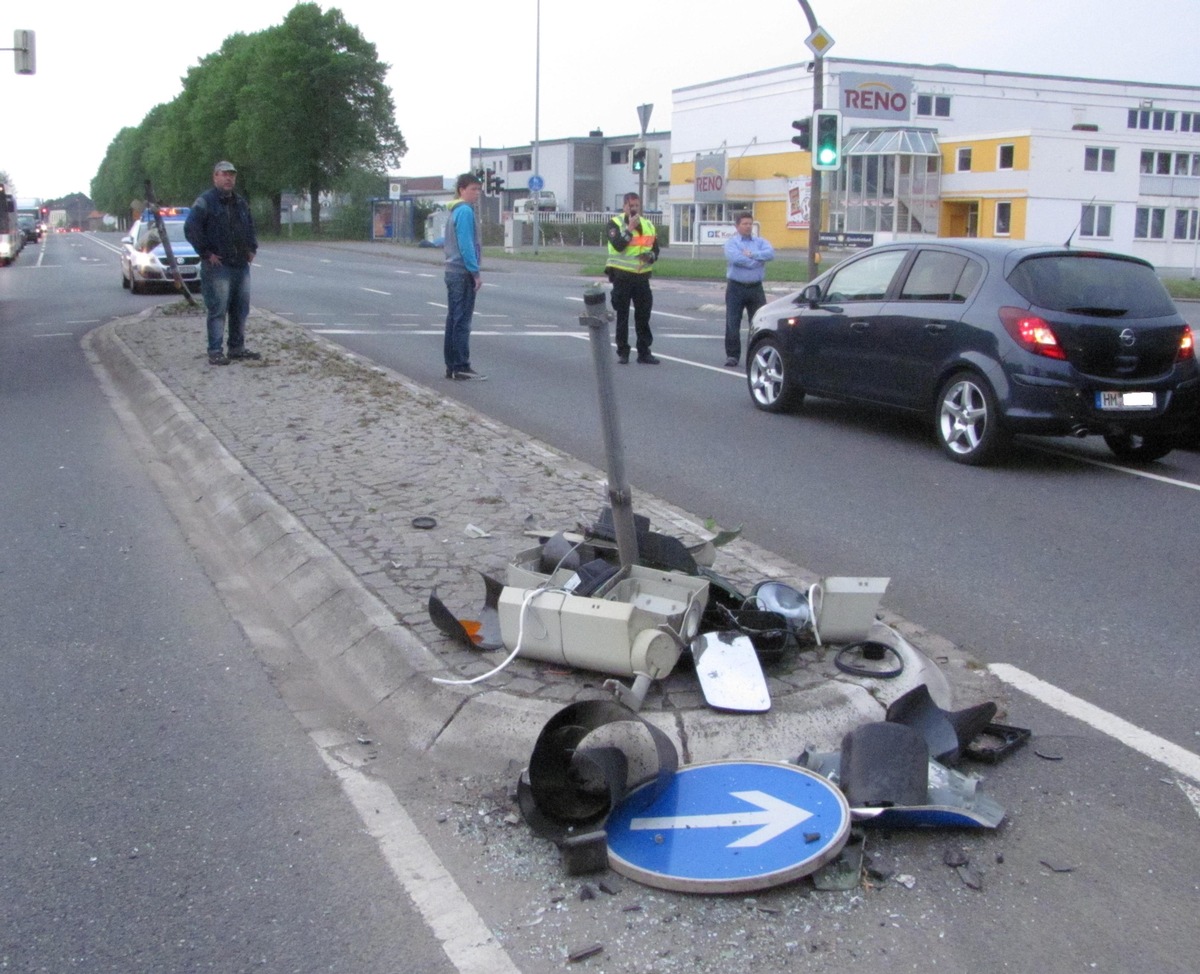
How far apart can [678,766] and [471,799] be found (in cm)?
64

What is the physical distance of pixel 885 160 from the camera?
57.8m

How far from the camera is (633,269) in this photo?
49.0 ft

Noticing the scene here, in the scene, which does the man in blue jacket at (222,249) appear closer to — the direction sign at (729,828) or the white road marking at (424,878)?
the white road marking at (424,878)

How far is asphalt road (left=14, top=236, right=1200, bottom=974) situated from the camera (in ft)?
10.6

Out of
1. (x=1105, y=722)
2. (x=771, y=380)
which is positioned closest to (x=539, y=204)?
(x=771, y=380)

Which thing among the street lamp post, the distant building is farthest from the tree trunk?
the street lamp post

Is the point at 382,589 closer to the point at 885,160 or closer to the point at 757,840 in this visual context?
the point at 757,840

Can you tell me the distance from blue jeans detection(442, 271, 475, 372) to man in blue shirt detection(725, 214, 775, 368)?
10.9ft

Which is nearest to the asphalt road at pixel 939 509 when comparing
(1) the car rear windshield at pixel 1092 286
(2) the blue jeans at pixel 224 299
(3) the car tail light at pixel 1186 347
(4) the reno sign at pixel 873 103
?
(3) the car tail light at pixel 1186 347

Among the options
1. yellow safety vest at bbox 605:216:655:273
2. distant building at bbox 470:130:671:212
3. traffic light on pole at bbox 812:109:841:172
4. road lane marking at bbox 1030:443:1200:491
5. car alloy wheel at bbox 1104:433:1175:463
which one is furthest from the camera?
distant building at bbox 470:130:671:212

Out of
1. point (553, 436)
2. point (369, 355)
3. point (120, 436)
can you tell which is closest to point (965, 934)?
point (553, 436)

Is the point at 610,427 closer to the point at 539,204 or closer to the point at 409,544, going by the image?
the point at 409,544

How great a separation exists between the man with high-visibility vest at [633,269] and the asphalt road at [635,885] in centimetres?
544

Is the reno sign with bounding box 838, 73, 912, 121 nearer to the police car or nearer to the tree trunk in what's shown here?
the police car
